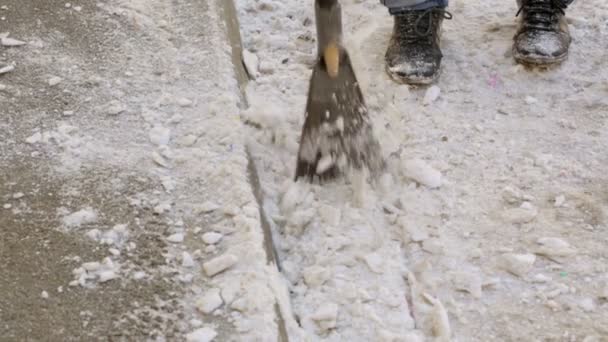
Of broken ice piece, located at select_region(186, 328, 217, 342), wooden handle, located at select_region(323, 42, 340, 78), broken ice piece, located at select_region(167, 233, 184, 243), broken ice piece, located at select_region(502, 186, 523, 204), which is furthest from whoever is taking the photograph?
broken ice piece, located at select_region(502, 186, 523, 204)

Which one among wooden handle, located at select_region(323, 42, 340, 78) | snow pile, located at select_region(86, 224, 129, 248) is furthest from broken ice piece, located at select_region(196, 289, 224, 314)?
wooden handle, located at select_region(323, 42, 340, 78)

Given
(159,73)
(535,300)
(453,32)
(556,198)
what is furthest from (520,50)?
(159,73)

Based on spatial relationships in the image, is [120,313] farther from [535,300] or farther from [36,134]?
[535,300]

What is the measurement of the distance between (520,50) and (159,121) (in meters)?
1.11

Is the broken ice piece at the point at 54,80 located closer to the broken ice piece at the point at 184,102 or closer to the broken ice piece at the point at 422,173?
the broken ice piece at the point at 184,102

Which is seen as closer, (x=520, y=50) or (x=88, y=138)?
(x=88, y=138)

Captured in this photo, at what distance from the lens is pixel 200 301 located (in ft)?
4.13

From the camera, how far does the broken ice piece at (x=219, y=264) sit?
1318mm

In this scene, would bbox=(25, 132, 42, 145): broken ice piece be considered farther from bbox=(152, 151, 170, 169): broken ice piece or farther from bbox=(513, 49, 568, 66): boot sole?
bbox=(513, 49, 568, 66): boot sole

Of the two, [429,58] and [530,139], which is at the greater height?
[429,58]

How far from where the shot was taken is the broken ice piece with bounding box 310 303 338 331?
1301 mm

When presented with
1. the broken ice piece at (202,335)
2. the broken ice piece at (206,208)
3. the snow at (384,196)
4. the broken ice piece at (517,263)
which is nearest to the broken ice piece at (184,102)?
the snow at (384,196)

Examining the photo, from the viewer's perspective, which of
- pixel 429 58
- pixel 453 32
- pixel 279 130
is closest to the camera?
pixel 279 130

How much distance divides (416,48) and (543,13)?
1.36ft
